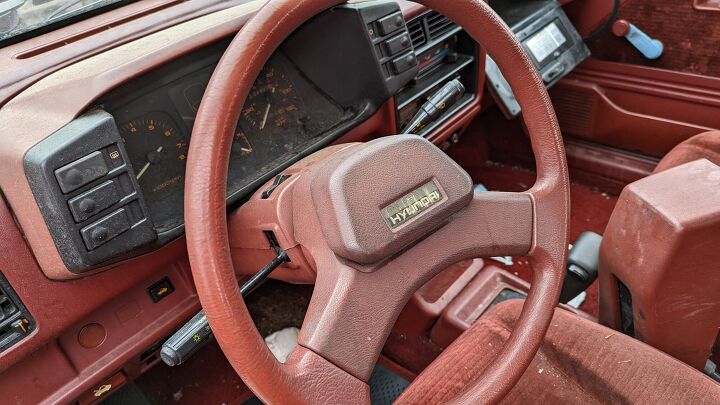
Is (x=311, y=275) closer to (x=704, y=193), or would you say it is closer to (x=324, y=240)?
(x=324, y=240)

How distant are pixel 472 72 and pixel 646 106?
0.71m

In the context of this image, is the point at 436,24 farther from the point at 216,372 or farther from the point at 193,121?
the point at 216,372

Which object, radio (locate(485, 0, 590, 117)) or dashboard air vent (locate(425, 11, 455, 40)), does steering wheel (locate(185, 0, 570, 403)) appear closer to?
dashboard air vent (locate(425, 11, 455, 40))

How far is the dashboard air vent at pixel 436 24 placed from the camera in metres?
1.45

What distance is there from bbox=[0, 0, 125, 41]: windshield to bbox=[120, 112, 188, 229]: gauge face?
0.34 meters

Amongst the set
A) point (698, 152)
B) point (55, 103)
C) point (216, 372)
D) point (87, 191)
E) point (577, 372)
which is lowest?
point (216, 372)

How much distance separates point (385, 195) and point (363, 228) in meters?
0.06

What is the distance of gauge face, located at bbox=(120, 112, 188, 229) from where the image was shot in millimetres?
1017

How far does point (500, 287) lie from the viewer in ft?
5.33

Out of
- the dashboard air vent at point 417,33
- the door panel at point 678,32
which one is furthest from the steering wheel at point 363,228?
the door panel at point 678,32

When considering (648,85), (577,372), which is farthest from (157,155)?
(648,85)

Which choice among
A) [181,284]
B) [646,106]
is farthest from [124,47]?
[646,106]

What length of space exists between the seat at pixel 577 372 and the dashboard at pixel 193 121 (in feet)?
1.61

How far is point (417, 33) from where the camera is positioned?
1427mm
